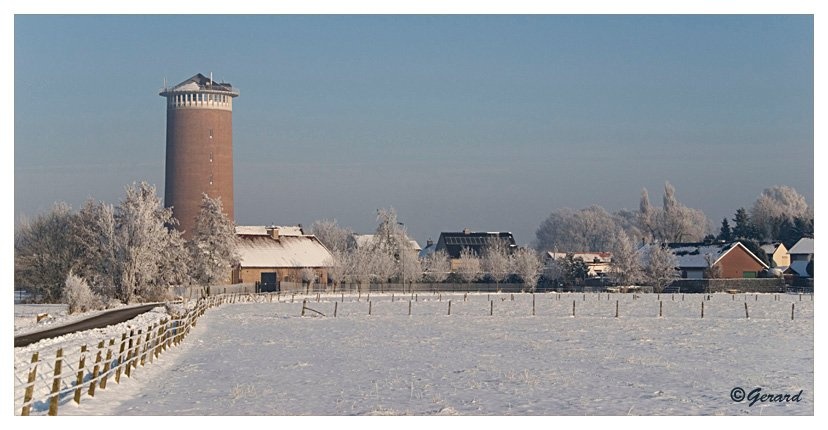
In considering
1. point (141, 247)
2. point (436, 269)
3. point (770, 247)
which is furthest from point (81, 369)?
point (770, 247)

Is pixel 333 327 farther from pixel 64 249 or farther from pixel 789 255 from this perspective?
pixel 789 255

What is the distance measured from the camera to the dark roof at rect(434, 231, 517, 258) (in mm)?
144500

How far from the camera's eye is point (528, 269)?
107 metres

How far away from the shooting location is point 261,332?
142ft

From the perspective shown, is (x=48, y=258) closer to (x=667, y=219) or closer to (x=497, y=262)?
(x=497, y=262)

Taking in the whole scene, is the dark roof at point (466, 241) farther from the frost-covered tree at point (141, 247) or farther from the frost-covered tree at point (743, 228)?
the frost-covered tree at point (141, 247)

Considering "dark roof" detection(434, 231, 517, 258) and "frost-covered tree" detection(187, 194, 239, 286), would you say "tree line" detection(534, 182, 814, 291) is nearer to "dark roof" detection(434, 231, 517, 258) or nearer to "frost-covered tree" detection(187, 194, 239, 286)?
"dark roof" detection(434, 231, 517, 258)

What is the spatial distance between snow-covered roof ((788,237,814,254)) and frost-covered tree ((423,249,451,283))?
38680mm

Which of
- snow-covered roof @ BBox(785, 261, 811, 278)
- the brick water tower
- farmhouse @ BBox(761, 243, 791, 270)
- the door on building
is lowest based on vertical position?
the door on building

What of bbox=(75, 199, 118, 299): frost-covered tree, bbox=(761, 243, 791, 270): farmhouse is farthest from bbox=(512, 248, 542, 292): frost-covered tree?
bbox=(75, 199, 118, 299): frost-covered tree

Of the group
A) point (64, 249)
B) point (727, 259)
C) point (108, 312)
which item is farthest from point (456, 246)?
point (108, 312)

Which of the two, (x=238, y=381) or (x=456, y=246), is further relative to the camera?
(x=456, y=246)

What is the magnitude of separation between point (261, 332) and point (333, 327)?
16.1 ft

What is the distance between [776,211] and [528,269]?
46279mm
